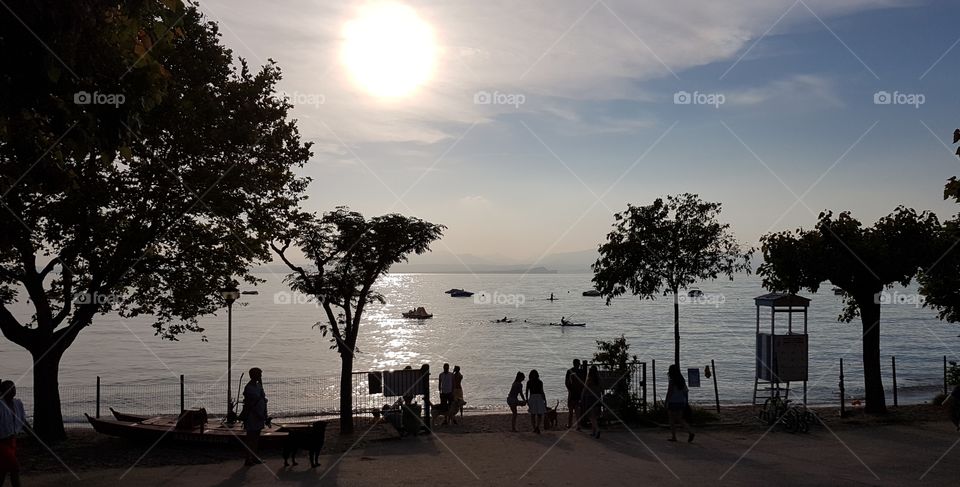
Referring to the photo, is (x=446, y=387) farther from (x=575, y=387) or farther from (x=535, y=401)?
(x=575, y=387)

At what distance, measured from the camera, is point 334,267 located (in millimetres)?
22344

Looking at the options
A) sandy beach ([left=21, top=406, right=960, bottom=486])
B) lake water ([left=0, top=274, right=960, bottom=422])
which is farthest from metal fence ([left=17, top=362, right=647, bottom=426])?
sandy beach ([left=21, top=406, right=960, bottom=486])

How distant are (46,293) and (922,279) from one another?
27746 mm

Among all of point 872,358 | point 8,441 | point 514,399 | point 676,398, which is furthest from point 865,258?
point 8,441

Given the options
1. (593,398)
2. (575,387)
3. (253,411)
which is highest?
(253,411)

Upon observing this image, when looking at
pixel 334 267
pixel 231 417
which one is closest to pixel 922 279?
pixel 334 267

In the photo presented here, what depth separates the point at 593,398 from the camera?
2036 centimetres

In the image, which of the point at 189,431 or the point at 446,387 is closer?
the point at 189,431

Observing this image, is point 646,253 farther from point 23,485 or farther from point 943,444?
point 23,485

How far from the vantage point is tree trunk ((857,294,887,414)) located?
78.9 ft

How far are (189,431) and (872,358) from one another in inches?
805

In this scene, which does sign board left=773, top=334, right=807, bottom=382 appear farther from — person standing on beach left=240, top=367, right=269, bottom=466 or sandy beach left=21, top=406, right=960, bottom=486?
person standing on beach left=240, top=367, right=269, bottom=466

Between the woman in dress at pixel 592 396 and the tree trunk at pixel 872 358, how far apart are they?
9.46 meters

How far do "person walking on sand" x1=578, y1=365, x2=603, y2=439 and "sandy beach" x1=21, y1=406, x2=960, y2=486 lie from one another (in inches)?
18.5
